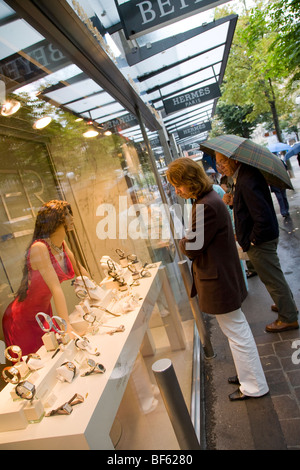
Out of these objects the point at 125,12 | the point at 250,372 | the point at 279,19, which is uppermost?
the point at 279,19

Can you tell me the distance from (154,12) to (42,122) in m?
1.44

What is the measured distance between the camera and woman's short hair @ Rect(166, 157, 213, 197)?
246 centimetres

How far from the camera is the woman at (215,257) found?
2.39m

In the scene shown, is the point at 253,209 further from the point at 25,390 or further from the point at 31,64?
the point at 25,390

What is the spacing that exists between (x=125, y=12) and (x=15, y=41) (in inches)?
65.3

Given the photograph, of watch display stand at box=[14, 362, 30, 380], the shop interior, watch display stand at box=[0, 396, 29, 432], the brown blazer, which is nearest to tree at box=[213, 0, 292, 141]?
the shop interior

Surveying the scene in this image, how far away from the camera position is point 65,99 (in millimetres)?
2676

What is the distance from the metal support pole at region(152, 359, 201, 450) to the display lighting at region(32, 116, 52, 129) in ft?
6.40

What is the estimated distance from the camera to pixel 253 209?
3137mm

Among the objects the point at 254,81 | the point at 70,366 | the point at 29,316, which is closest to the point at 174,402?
the point at 70,366

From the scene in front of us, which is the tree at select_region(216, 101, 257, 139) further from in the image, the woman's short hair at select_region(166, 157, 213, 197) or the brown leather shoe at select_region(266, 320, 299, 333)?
the woman's short hair at select_region(166, 157, 213, 197)
